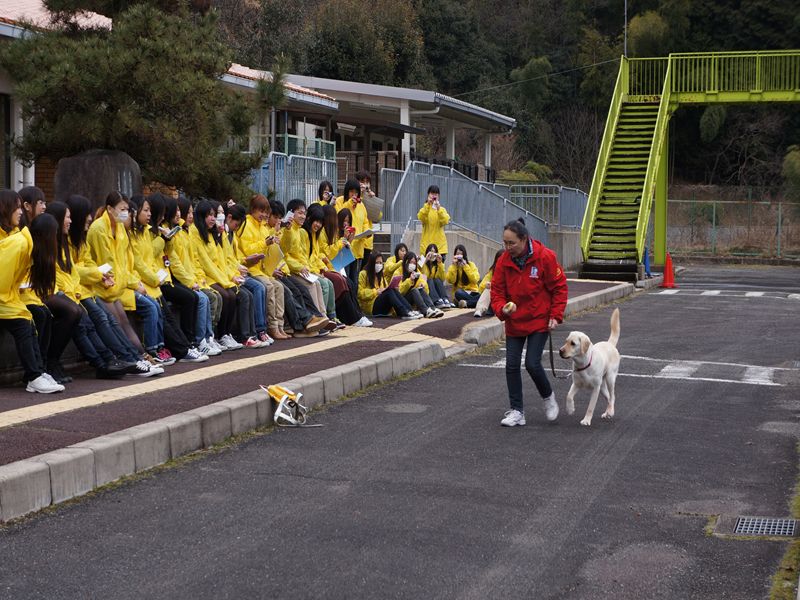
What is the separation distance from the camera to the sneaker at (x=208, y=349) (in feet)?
40.7

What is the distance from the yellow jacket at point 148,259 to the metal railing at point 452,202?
9.67 metres

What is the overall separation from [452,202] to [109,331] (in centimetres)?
1506

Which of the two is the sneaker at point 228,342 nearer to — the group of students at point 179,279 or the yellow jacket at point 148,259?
the group of students at point 179,279

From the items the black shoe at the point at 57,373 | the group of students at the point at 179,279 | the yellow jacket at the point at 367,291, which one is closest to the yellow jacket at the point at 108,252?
the group of students at the point at 179,279

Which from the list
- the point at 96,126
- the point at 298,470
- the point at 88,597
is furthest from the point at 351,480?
the point at 96,126

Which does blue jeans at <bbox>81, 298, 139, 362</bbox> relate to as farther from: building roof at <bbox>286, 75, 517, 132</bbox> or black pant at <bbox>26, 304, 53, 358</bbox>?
building roof at <bbox>286, 75, 517, 132</bbox>

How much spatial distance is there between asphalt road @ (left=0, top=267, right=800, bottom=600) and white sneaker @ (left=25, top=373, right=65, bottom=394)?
79.3 inches

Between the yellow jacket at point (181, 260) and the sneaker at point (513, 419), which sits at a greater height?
the yellow jacket at point (181, 260)

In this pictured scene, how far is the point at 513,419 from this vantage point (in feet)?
32.1

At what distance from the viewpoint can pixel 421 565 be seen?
19.1 ft

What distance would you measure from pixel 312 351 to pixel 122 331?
267 centimetres

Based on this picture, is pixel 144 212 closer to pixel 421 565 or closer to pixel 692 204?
pixel 421 565

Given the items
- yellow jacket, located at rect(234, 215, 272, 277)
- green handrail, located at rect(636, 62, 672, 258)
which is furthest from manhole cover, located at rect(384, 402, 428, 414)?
green handrail, located at rect(636, 62, 672, 258)

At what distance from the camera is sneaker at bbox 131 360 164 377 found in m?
10.8
